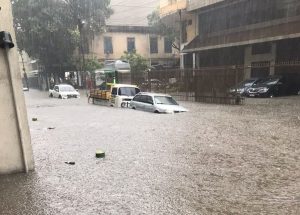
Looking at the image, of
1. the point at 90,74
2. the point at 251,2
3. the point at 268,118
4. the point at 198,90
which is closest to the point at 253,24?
the point at 251,2

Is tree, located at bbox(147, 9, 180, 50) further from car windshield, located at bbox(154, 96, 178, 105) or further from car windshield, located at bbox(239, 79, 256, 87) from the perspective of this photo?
car windshield, located at bbox(154, 96, 178, 105)

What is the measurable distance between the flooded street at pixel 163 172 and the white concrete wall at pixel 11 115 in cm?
32

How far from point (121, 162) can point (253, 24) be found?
860 inches

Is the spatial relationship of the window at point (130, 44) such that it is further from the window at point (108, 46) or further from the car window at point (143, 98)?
the car window at point (143, 98)

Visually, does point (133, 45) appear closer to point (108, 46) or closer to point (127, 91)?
point (108, 46)

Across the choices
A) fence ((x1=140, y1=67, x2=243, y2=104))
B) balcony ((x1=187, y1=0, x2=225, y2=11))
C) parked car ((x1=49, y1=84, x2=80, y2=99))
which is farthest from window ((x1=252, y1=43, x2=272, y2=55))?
parked car ((x1=49, y1=84, x2=80, y2=99))

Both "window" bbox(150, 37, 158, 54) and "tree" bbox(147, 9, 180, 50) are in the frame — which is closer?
"tree" bbox(147, 9, 180, 50)

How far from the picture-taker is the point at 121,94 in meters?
19.7

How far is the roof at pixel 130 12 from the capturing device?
47.4 metres

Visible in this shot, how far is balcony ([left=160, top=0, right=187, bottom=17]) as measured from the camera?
3116 cm

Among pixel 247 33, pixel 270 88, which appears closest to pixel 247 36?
pixel 247 33

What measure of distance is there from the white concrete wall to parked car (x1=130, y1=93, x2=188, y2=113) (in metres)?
9.84

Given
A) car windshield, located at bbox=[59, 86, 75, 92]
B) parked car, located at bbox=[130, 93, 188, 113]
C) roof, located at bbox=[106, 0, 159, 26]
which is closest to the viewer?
parked car, located at bbox=[130, 93, 188, 113]

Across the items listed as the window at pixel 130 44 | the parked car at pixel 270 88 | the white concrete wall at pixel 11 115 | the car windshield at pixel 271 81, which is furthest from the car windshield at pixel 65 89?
the white concrete wall at pixel 11 115
